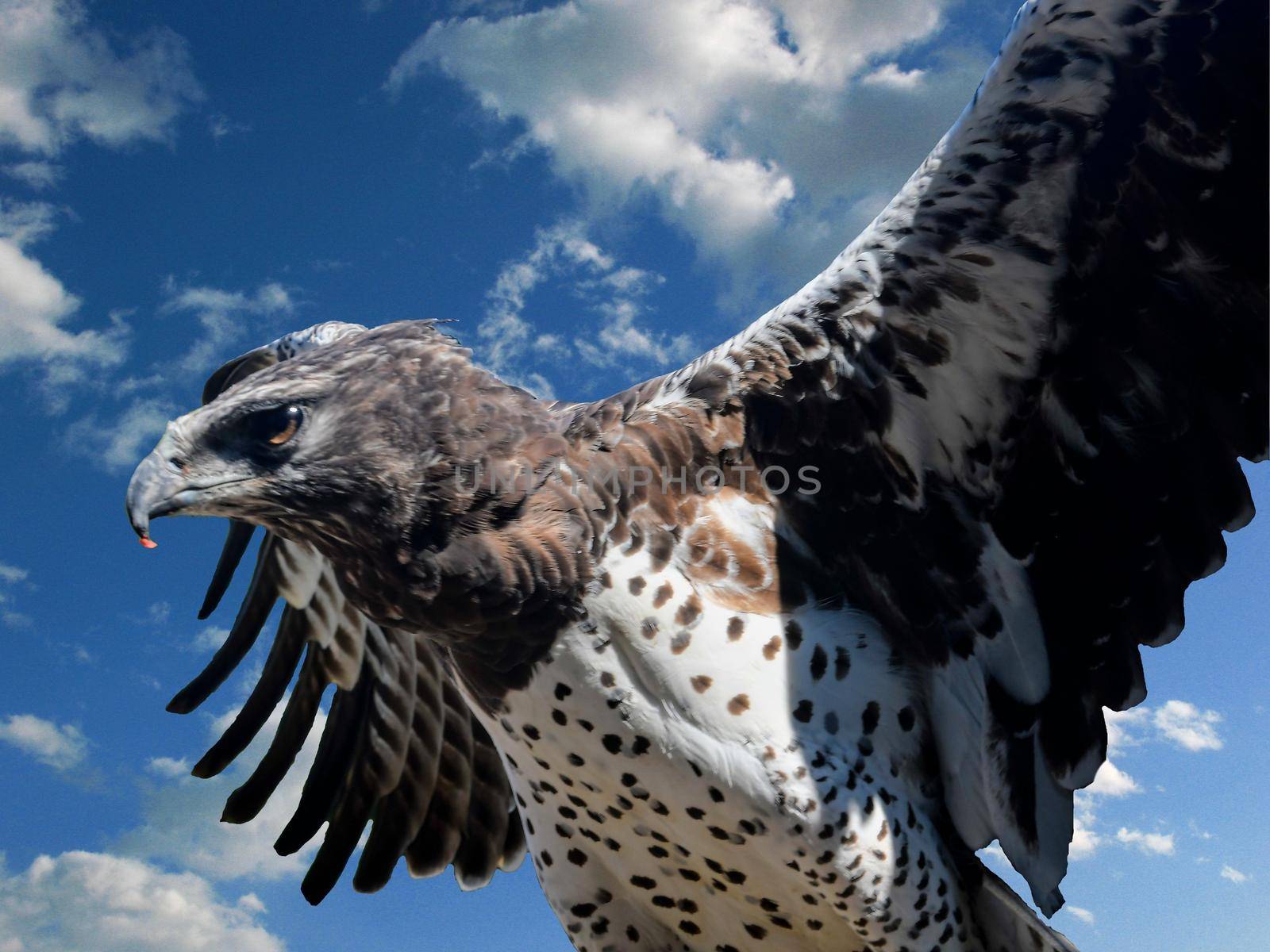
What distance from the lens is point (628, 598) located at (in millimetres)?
3121

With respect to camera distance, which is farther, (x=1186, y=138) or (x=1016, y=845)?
(x=1016, y=845)

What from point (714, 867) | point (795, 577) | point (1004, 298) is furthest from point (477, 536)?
point (1004, 298)

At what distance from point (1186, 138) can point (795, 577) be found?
5.25ft

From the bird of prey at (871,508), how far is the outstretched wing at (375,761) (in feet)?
3.38

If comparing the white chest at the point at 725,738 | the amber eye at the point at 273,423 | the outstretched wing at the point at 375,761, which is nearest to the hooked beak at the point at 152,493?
the amber eye at the point at 273,423

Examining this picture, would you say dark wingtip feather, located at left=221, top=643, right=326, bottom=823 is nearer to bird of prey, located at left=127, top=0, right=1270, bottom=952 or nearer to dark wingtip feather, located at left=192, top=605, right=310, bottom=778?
dark wingtip feather, located at left=192, top=605, right=310, bottom=778

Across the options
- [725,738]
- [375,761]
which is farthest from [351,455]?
[375,761]

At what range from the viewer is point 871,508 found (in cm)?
336

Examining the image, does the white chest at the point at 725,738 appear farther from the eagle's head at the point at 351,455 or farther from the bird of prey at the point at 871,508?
the eagle's head at the point at 351,455

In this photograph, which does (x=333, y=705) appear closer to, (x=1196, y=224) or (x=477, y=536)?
(x=477, y=536)

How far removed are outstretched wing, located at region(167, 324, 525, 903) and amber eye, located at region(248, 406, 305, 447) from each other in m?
1.20

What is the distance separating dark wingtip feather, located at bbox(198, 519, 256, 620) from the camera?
15.9ft

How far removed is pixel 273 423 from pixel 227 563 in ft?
6.25

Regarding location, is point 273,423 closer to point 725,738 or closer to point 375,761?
point 725,738
